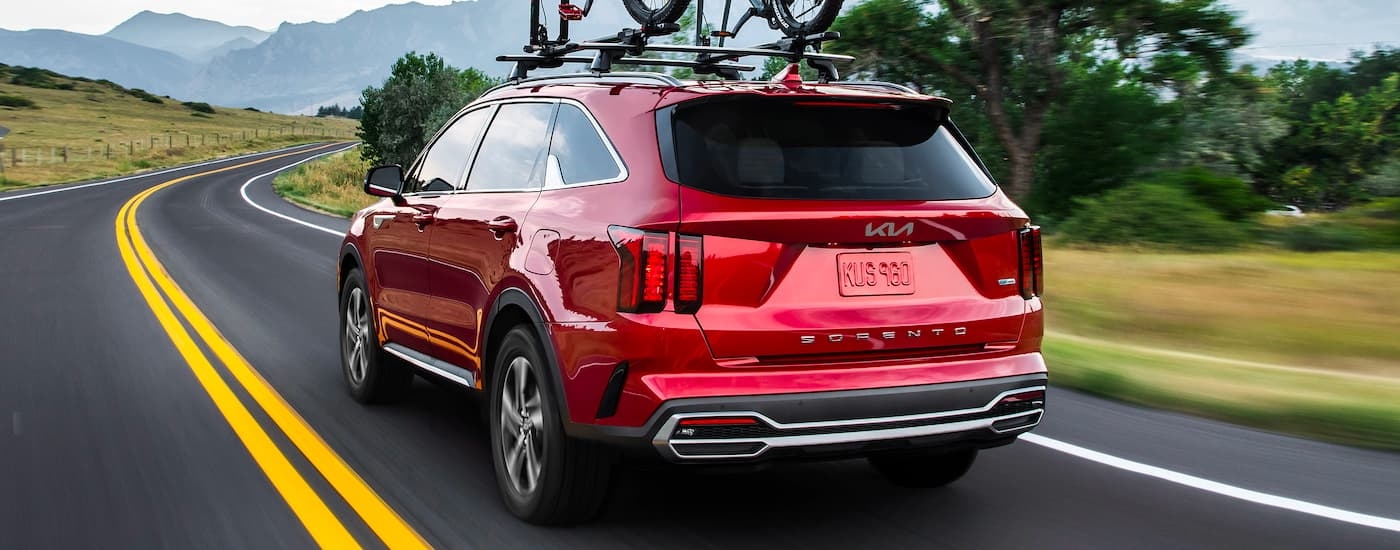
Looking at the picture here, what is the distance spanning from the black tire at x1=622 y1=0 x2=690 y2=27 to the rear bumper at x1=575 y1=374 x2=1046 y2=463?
6.09 m

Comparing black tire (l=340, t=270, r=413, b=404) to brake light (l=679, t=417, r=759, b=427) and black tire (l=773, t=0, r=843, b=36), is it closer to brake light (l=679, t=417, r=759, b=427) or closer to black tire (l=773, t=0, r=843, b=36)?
brake light (l=679, t=417, r=759, b=427)

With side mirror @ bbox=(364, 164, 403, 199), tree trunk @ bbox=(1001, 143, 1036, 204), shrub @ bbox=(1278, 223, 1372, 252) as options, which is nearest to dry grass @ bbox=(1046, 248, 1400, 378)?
shrub @ bbox=(1278, 223, 1372, 252)

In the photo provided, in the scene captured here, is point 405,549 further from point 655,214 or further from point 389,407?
point 389,407

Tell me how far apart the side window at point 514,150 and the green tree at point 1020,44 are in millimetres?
19735

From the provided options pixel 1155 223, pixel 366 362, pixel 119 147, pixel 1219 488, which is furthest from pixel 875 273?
pixel 119 147

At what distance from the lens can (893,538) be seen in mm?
4375

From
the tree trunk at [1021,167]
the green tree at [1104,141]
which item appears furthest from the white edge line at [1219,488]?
the tree trunk at [1021,167]

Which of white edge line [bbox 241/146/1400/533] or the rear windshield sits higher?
the rear windshield

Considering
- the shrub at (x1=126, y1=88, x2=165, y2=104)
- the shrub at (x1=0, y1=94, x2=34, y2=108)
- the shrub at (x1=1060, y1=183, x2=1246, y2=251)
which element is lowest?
the shrub at (x1=1060, y1=183, x2=1246, y2=251)

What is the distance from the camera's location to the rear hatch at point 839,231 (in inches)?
154

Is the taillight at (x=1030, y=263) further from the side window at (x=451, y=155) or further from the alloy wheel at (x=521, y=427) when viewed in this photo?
the side window at (x=451, y=155)

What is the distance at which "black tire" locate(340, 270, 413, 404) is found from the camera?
660 centimetres

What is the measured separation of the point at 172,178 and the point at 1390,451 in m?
51.7

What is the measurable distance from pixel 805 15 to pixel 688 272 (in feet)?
23.5
